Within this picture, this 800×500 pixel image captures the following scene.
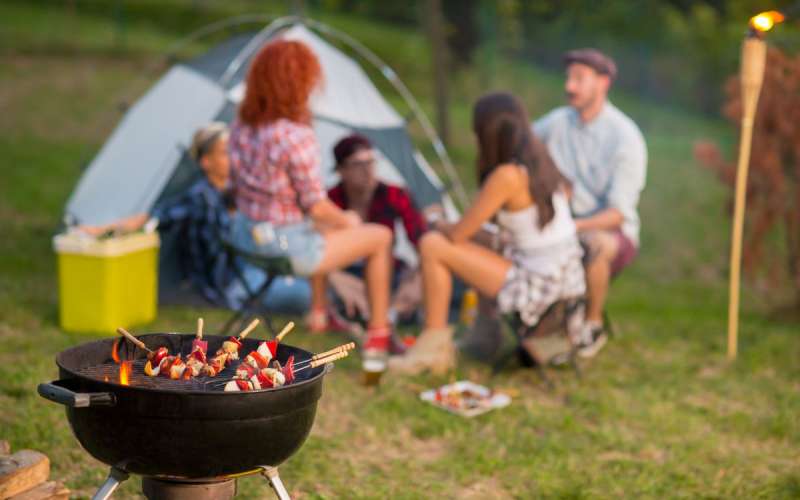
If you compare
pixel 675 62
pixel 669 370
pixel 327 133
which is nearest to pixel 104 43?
pixel 675 62

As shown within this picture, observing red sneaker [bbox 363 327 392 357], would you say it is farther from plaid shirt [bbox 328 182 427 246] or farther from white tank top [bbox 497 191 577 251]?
plaid shirt [bbox 328 182 427 246]

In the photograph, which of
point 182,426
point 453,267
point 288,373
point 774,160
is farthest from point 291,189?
point 774,160

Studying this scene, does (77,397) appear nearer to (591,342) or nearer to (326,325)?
(326,325)

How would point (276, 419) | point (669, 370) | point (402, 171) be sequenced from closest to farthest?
1. point (276, 419)
2. point (669, 370)
3. point (402, 171)

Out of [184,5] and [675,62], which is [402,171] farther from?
[184,5]

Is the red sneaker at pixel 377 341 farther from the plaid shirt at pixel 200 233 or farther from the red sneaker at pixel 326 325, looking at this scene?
the plaid shirt at pixel 200 233

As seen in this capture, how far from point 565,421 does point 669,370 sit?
108 cm

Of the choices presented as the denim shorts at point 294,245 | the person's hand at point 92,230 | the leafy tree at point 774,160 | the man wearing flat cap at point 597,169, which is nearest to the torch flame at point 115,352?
the denim shorts at point 294,245

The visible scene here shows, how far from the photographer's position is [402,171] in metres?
6.30

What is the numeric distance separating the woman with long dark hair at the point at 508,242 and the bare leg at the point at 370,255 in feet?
0.71

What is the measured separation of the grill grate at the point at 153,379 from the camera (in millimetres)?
2553

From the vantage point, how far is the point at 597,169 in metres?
5.39

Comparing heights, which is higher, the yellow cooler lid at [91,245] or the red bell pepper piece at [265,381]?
the red bell pepper piece at [265,381]

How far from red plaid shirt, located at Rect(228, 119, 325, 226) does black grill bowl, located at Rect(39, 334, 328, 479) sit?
2.11 metres
